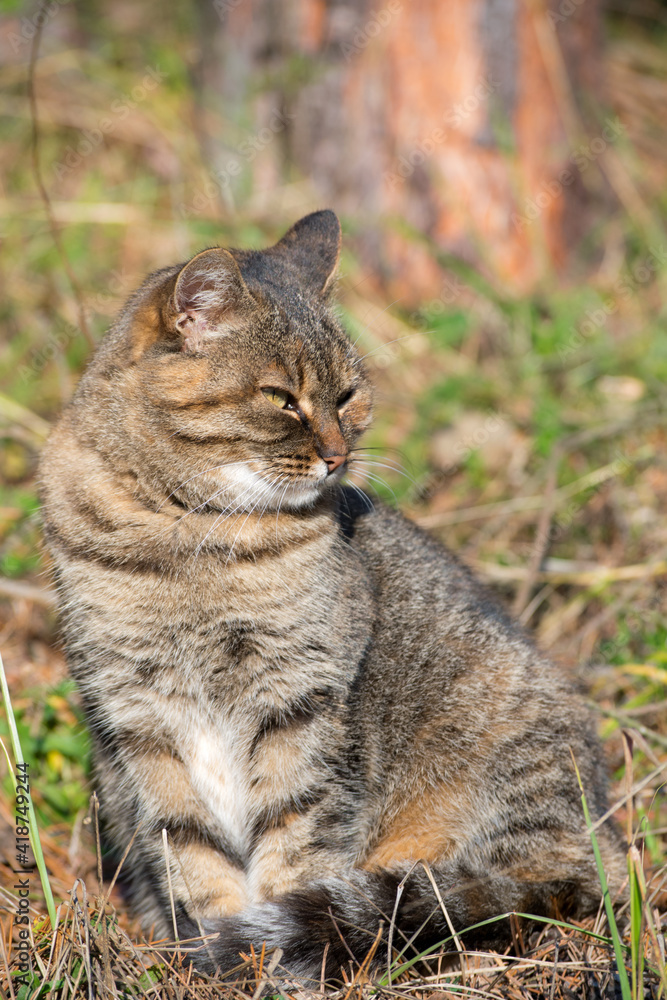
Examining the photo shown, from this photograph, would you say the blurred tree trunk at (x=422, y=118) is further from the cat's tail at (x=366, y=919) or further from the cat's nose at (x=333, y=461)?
the cat's tail at (x=366, y=919)

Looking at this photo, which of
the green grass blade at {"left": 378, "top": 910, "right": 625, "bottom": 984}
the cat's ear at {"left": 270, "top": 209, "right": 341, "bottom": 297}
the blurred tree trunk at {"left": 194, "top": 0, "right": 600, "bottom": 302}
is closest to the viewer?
the green grass blade at {"left": 378, "top": 910, "right": 625, "bottom": 984}

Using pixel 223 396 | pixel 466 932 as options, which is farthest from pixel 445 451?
pixel 466 932

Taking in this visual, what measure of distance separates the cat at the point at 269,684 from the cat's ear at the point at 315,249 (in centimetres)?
8

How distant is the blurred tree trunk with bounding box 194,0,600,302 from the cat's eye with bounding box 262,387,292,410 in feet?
10.3

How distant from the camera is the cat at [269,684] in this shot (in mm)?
2266

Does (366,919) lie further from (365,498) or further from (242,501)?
(365,498)

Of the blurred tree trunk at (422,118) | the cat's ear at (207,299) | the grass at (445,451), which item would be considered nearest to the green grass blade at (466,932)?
the grass at (445,451)

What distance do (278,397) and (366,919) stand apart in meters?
1.37

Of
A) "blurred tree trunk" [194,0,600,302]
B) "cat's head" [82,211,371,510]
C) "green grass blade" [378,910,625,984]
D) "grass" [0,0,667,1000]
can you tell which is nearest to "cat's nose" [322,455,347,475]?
"cat's head" [82,211,371,510]

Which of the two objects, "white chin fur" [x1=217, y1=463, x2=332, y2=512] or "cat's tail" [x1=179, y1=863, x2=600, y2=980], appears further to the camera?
"white chin fur" [x1=217, y1=463, x2=332, y2=512]

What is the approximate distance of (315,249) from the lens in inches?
108

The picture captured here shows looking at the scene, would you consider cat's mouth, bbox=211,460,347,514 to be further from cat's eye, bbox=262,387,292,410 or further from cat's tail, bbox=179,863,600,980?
cat's tail, bbox=179,863,600,980

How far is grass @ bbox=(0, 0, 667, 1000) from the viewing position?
2176mm

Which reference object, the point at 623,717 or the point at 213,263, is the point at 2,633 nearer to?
the point at 213,263
